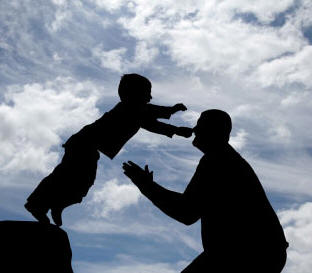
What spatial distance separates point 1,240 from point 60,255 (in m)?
0.76

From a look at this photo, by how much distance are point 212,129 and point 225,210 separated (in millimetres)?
944

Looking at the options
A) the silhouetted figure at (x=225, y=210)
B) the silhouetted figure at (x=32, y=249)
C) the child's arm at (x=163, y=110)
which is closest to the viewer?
the silhouetted figure at (x=225, y=210)

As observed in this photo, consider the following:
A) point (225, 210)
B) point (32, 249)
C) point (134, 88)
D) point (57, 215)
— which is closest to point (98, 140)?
point (134, 88)

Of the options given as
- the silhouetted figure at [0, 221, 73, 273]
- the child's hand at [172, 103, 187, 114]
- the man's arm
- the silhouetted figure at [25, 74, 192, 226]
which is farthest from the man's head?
the silhouetted figure at [0, 221, 73, 273]

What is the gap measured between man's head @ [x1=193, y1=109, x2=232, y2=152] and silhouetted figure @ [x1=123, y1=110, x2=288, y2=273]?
0.04 ft

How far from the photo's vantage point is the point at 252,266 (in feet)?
11.8

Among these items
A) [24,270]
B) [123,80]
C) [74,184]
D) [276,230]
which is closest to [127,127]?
[123,80]

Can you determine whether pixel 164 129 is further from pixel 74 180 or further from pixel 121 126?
pixel 74 180

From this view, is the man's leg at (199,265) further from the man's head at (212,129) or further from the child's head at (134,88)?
the child's head at (134,88)

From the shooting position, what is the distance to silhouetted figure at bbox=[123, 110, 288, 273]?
12.0ft

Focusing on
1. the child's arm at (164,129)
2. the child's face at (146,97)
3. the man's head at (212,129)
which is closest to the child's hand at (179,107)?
the child's arm at (164,129)

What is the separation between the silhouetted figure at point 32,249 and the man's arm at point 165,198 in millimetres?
1683

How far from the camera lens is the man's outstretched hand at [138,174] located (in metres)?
4.13

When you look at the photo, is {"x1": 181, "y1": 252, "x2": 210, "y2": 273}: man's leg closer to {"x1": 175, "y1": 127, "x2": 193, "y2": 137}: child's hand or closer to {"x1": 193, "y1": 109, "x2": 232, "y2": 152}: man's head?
{"x1": 193, "y1": 109, "x2": 232, "y2": 152}: man's head
